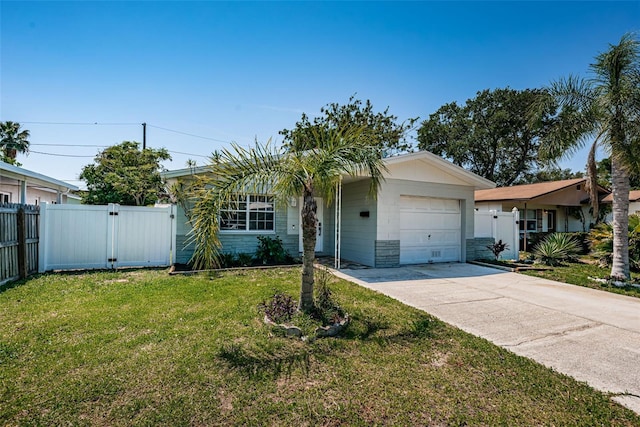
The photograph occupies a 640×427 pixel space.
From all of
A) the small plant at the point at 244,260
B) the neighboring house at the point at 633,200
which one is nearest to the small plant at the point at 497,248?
the small plant at the point at 244,260

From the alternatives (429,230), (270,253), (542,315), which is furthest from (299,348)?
(429,230)

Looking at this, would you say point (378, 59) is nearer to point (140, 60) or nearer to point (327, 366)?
point (140, 60)

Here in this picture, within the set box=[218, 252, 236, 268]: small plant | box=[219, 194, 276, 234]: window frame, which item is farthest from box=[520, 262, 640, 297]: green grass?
box=[218, 252, 236, 268]: small plant

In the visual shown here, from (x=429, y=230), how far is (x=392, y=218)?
5.95ft

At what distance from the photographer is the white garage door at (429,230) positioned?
33.4 ft

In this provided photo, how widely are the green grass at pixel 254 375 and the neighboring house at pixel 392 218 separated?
4645 millimetres

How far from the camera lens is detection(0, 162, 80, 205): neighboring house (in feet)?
29.8

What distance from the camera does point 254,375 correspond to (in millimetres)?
3035

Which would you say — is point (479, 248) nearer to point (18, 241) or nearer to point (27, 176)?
point (18, 241)

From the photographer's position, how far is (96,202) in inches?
607

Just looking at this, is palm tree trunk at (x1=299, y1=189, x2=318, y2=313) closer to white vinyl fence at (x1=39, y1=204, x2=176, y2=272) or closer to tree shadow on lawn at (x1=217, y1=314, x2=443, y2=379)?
tree shadow on lawn at (x1=217, y1=314, x2=443, y2=379)

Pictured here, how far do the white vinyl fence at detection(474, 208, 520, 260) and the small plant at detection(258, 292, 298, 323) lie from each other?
9223 mm

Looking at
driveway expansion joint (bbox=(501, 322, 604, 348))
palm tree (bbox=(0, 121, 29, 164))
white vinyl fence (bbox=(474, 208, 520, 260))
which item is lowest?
driveway expansion joint (bbox=(501, 322, 604, 348))

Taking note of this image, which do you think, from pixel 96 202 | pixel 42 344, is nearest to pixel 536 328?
pixel 42 344
